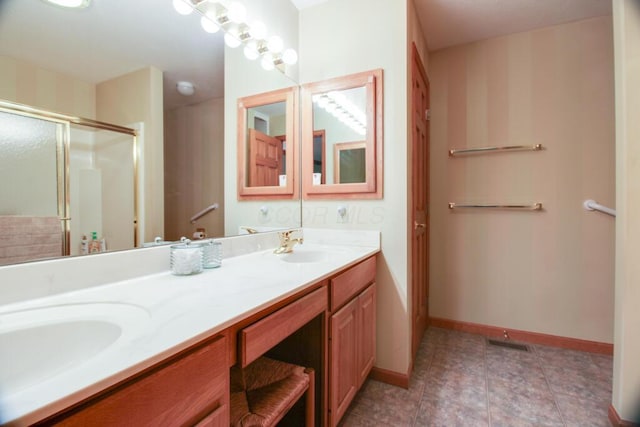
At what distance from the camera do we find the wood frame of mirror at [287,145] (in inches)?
61.4

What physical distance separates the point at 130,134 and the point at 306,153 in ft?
3.64

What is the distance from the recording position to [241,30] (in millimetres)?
1517

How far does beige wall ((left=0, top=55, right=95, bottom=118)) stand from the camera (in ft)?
2.34

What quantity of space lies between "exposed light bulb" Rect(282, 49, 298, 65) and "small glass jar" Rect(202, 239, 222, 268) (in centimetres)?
132

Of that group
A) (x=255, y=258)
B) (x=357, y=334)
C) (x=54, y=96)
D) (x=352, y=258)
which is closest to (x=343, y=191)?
(x=352, y=258)

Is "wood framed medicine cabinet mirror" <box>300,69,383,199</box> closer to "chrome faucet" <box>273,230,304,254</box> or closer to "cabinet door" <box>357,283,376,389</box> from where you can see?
"chrome faucet" <box>273,230,304,254</box>

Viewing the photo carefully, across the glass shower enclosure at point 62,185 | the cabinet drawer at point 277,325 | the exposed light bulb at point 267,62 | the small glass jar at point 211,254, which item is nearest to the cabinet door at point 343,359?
the cabinet drawer at point 277,325

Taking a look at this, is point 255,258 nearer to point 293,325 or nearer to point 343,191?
point 293,325

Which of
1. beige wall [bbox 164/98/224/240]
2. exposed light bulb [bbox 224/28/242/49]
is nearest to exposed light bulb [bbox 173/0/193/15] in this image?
exposed light bulb [bbox 224/28/242/49]

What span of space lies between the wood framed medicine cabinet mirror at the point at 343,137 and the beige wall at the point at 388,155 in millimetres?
53

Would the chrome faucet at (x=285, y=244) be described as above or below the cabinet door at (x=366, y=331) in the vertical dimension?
above

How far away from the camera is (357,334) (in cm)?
139

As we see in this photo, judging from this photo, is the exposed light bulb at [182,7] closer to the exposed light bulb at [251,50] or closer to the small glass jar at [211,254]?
the exposed light bulb at [251,50]

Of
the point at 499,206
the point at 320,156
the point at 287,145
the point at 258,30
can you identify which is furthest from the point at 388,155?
the point at 499,206
